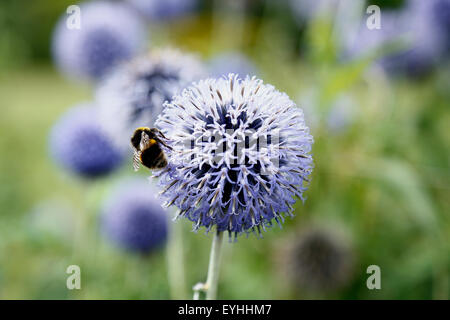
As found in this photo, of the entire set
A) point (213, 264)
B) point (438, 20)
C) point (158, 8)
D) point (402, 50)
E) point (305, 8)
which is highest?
point (158, 8)

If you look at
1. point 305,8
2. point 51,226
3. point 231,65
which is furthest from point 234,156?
point 305,8

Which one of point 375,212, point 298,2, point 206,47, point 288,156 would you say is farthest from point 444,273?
point 206,47

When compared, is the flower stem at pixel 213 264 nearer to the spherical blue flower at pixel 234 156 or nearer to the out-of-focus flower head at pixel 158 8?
the spherical blue flower at pixel 234 156

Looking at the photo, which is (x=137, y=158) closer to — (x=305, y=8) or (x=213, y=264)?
(x=213, y=264)

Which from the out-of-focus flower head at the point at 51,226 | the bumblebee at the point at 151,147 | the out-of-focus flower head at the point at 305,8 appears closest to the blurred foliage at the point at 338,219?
the out-of-focus flower head at the point at 51,226

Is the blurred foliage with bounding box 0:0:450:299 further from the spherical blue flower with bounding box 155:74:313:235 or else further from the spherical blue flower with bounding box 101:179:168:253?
the spherical blue flower with bounding box 155:74:313:235

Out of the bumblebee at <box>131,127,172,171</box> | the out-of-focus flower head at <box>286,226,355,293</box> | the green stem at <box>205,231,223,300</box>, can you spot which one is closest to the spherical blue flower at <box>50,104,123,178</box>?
the out-of-focus flower head at <box>286,226,355,293</box>

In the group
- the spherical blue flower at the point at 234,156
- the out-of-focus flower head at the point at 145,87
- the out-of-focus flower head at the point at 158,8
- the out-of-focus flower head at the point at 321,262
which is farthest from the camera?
the out-of-focus flower head at the point at 158,8
